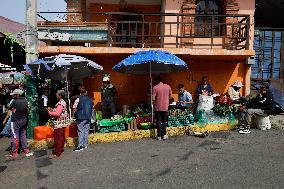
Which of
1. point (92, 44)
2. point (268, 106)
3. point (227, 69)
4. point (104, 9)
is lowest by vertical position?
point (268, 106)

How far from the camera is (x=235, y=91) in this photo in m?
12.8

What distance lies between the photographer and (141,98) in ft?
A: 45.2

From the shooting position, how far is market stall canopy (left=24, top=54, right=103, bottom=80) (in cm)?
1036

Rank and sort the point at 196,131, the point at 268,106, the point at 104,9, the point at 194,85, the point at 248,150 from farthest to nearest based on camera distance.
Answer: the point at 104,9, the point at 194,85, the point at 268,106, the point at 196,131, the point at 248,150

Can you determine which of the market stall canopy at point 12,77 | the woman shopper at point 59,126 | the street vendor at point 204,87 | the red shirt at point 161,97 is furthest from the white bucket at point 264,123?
the market stall canopy at point 12,77

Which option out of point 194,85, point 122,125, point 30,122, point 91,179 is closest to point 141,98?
point 194,85

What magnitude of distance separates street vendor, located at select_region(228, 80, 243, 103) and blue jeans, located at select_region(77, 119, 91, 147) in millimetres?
5286

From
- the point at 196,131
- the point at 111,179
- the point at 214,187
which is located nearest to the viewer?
Answer: the point at 214,187

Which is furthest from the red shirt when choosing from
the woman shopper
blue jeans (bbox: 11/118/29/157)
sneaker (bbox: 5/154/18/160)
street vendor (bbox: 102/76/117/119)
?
sneaker (bbox: 5/154/18/160)

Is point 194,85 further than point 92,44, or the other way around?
point 92,44

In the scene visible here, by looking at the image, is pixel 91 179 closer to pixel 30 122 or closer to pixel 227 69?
pixel 30 122

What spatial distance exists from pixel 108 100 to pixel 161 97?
10.1 ft

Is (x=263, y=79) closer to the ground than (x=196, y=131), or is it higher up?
higher up

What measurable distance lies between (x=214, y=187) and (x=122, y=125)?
5.07m
